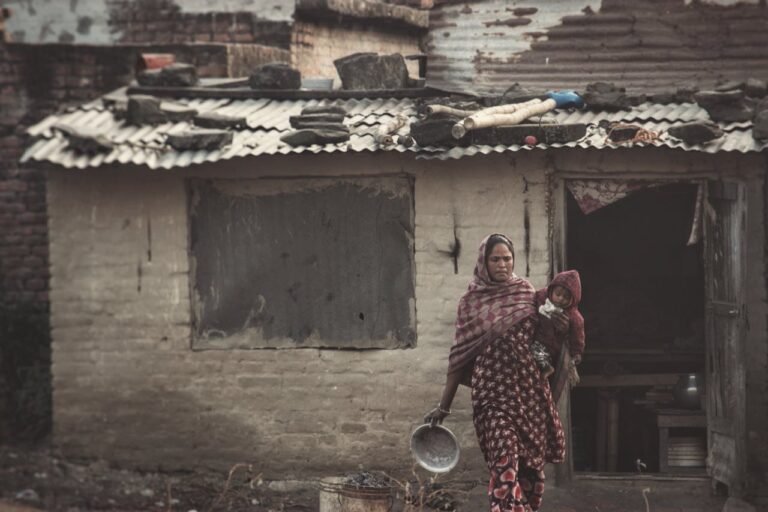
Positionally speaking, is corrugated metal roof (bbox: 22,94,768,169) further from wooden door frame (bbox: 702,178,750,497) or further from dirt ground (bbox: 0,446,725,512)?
dirt ground (bbox: 0,446,725,512)

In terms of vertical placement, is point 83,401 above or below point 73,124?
below

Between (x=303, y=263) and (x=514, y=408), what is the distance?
2840 millimetres

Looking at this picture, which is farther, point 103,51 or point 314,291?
point 103,51

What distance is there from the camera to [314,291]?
9.06 meters

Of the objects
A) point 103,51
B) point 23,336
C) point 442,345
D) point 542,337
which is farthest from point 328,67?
point 542,337

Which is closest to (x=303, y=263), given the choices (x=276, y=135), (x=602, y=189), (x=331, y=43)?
(x=276, y=135)

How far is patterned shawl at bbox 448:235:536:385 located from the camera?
264 inches

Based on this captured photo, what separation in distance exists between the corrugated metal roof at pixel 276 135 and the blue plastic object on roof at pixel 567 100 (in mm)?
64

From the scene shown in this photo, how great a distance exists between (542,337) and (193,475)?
3.48 meters

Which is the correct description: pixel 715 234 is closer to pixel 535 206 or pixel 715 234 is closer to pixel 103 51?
pixel 535 206

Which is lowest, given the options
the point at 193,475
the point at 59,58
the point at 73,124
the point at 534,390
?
the point at 193,475

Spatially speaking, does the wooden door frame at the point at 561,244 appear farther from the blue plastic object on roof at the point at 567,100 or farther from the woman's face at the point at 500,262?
the woman's face at the point at 500,262

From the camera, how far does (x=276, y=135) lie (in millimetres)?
8836

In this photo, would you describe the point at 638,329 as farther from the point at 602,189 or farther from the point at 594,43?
the point at 594,43
